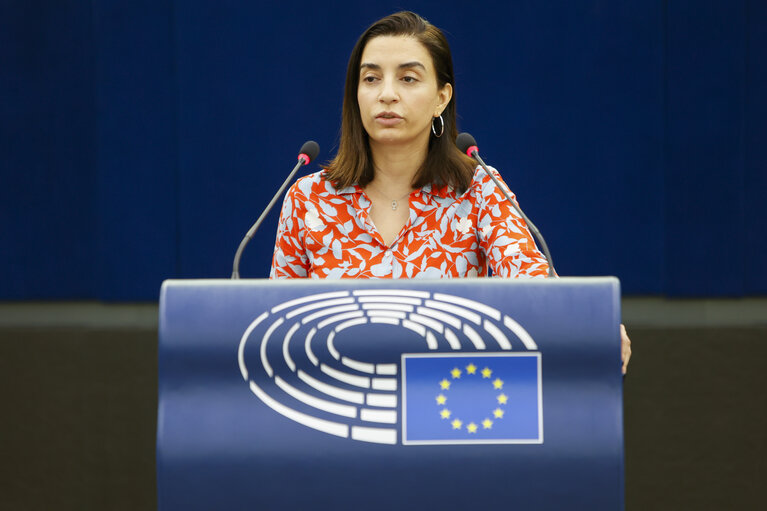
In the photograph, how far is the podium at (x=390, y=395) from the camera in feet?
3.97

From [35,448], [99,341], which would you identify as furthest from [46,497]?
[99,341]

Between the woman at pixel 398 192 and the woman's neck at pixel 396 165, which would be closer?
the woman at pixel 398 192

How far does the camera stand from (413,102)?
72.0 inches

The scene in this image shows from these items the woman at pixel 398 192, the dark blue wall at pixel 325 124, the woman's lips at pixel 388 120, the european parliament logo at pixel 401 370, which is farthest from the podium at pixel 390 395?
the dark blue wall at pixel 325 124

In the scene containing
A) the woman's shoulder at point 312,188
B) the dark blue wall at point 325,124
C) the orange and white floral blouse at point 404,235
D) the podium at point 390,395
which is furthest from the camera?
the dark blue wall at point 325,124

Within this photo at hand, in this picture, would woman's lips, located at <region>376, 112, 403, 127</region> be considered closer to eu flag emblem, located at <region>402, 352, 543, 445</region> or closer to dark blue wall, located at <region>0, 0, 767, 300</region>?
eu flag emblem, located at <region>402, 352, 543, 445</region>

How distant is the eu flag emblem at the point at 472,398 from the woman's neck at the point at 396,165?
76 cm

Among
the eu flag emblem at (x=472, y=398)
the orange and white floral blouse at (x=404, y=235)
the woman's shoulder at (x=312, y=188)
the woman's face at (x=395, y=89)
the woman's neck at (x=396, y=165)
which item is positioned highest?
the woman's face at (x=395, y=89)

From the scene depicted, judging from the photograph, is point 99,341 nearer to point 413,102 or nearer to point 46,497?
point 46,497

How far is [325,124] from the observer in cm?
311

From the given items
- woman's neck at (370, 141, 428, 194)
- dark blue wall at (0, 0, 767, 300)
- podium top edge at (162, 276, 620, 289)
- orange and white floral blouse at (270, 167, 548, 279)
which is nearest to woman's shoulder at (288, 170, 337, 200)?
orange and white floral blouse at (270, 167, 548, 279)

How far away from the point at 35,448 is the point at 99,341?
502 millimetres

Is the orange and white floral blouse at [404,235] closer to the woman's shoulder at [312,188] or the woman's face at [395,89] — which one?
the woman's shoulder at [312,188]

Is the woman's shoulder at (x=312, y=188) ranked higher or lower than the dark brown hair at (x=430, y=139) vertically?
lower
